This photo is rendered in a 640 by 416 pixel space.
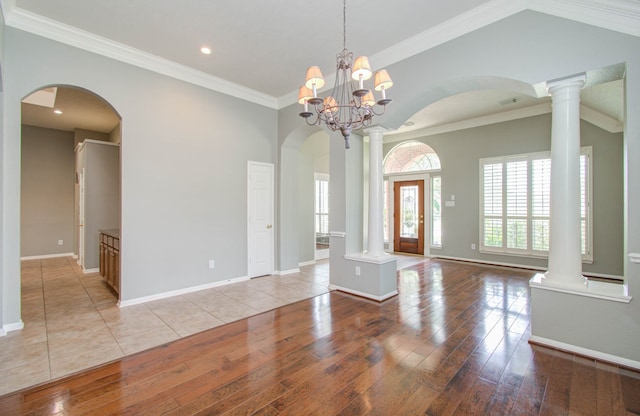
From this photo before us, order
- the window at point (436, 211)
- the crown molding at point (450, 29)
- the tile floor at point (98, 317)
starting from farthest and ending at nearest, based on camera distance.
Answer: the window at point (436, 211)
the crown molding at point (450, 29)
the tile floor at point (98, 317)

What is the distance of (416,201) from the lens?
298 inches

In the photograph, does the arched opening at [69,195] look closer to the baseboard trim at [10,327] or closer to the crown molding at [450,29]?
the baseboard trim at [10,327]

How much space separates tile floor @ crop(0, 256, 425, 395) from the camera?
238 centimetres

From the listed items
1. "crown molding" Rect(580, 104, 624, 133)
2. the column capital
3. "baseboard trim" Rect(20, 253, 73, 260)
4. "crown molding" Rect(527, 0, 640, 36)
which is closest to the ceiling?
"crown molding" Rect(527, 0, 640, 36)

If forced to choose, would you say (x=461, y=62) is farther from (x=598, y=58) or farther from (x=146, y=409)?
(x=146, y=409)

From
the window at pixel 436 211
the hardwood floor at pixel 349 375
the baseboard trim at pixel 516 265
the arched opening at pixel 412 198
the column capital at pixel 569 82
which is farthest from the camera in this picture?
the arched opening at pixel 412 198

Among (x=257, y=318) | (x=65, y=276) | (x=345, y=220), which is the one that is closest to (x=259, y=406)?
(x=257, y=318)

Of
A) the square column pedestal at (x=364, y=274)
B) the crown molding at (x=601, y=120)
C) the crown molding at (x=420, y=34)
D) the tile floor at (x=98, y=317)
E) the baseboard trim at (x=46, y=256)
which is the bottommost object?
the tile floor at (x=98, y=317)

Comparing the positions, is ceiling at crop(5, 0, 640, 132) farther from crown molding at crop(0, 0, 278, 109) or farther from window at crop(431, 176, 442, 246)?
window at crop(431, 176, 442, 246)

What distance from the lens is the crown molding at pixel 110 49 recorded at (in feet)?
9.85

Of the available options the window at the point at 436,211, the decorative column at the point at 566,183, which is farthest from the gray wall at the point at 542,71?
the window at the point at 436,211

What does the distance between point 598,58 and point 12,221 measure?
578 centimetres

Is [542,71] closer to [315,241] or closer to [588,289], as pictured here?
[588,289]

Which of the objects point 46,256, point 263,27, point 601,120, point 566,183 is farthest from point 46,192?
point 601,120
